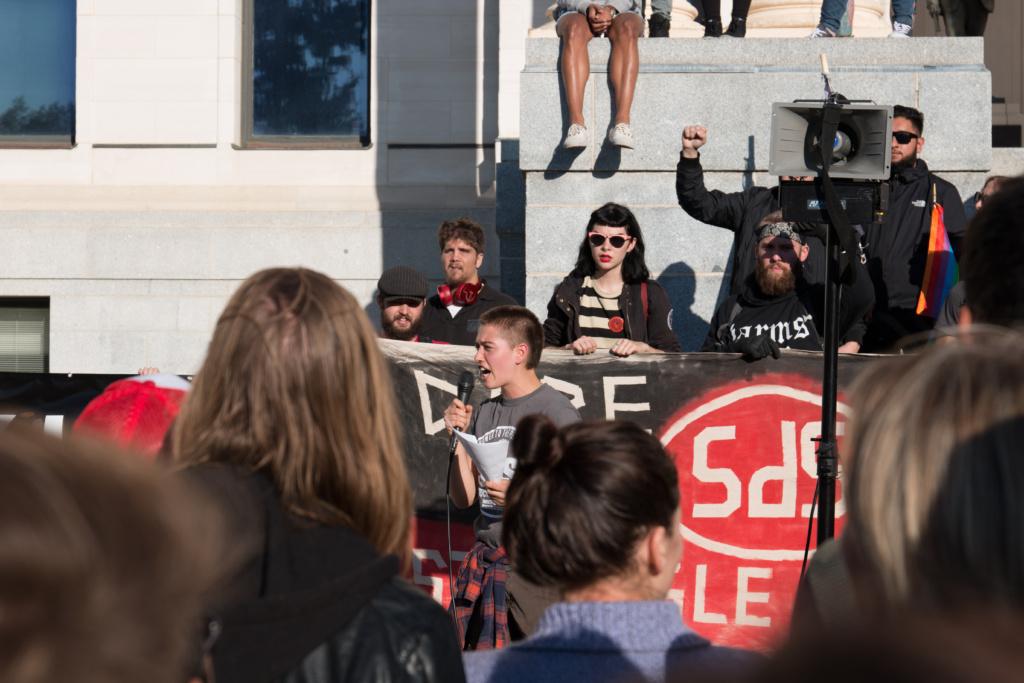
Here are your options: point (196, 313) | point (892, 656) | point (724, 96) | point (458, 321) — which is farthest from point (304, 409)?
point (196, 313)

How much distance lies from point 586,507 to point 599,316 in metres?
4.48

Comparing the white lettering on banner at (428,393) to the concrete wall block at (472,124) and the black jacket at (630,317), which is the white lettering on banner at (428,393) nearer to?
the black jacket at (630,317)

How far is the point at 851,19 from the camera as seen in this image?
11148mm

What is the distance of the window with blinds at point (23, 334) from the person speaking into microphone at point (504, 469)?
812 centimetres

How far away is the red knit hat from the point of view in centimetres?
272

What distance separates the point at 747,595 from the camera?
6.22 m

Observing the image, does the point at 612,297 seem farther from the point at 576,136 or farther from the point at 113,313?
the point at 113,313

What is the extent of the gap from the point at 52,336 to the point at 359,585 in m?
11.2

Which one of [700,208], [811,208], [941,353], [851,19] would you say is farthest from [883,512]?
[851,19]

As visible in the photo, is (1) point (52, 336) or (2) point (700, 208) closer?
(2) point (700, 208)

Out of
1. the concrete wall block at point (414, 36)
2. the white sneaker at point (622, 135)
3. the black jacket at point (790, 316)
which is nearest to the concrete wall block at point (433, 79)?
the concrete wall block at point (414, 36)

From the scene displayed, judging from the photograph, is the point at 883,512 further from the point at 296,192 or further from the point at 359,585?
the point at 296,192

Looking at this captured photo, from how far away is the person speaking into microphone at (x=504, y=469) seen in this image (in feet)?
17.3

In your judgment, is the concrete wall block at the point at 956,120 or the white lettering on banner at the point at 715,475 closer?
the white lettering on banner at the point at 715,475
